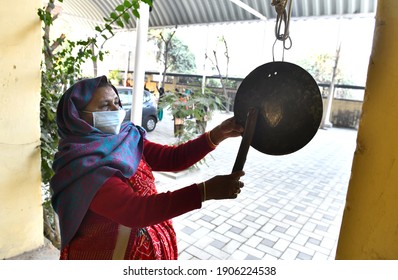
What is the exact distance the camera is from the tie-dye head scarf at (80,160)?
1229 mm

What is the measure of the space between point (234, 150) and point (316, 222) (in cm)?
428

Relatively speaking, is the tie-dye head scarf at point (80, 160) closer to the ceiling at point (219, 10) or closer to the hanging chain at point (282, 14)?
the hanging chain at point (282, 14)

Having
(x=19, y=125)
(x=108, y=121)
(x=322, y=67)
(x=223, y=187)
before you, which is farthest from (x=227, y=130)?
(x=322, y=67)

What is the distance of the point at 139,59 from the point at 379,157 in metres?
3.74

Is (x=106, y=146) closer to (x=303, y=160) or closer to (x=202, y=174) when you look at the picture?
(x=202, y=174)

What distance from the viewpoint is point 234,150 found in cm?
813

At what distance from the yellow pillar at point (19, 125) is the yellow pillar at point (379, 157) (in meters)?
2.14

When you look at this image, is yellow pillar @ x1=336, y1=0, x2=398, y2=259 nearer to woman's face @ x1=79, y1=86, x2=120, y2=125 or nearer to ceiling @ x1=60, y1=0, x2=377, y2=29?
woman's face @ x1=79, y1=86, x2=120, y2=125

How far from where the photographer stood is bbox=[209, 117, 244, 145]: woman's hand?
1490 mm

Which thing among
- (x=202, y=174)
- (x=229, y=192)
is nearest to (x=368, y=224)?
(x=229, y=192)

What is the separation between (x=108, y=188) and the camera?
1.20 meters

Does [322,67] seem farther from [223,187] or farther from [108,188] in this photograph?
[108,188]

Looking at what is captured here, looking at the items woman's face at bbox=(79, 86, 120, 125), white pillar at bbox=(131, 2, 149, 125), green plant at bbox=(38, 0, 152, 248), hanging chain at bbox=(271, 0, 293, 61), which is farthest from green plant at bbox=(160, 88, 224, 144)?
hanging chain at bbox=(271, 0, 293, 61)

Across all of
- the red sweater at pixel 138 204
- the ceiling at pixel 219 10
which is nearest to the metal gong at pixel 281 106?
the red sweater at pixel 138 204
